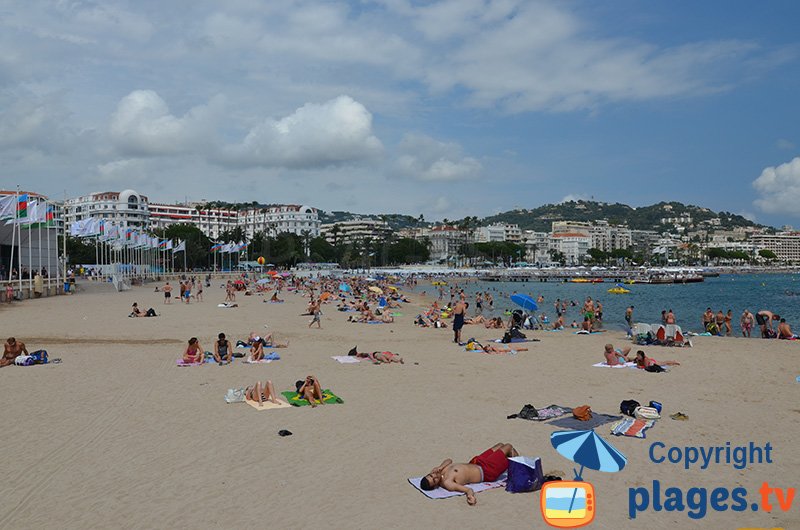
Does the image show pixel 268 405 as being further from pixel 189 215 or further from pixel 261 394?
pixel 189 215

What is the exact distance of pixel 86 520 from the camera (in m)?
5.04

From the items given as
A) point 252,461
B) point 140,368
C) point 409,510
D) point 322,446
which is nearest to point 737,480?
point 409,510

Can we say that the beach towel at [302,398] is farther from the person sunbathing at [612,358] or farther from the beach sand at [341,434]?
the person sunbathing at [612,358]

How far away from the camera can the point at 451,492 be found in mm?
5637

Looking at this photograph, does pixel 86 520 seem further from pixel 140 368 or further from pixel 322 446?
pixel 140 368

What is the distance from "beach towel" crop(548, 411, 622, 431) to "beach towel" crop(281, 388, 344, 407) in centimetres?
344

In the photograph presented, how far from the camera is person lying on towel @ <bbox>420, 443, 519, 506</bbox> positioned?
569 cm

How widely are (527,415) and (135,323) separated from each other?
16.9 m

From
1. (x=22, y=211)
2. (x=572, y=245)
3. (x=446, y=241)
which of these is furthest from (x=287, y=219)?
(x=22, y=211)

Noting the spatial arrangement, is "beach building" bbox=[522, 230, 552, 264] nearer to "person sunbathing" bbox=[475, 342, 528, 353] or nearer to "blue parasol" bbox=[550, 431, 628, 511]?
"person sunbathing" bbox=[475, 342, 528, 353]

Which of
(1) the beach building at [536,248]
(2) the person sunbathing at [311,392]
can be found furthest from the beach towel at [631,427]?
(1) the beach building at [536,248]

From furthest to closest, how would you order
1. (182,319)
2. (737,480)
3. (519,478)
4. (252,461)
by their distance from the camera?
1. (182,319)
2. (252,461)
3. (737,480)
4. (519,478)

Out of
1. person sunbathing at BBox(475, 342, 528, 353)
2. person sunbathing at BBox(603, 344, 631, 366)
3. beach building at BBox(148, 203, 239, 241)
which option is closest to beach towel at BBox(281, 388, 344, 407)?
person sunbathing at BBox(475, 342, 528, 353)

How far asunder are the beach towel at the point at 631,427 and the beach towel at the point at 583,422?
0.85ft
